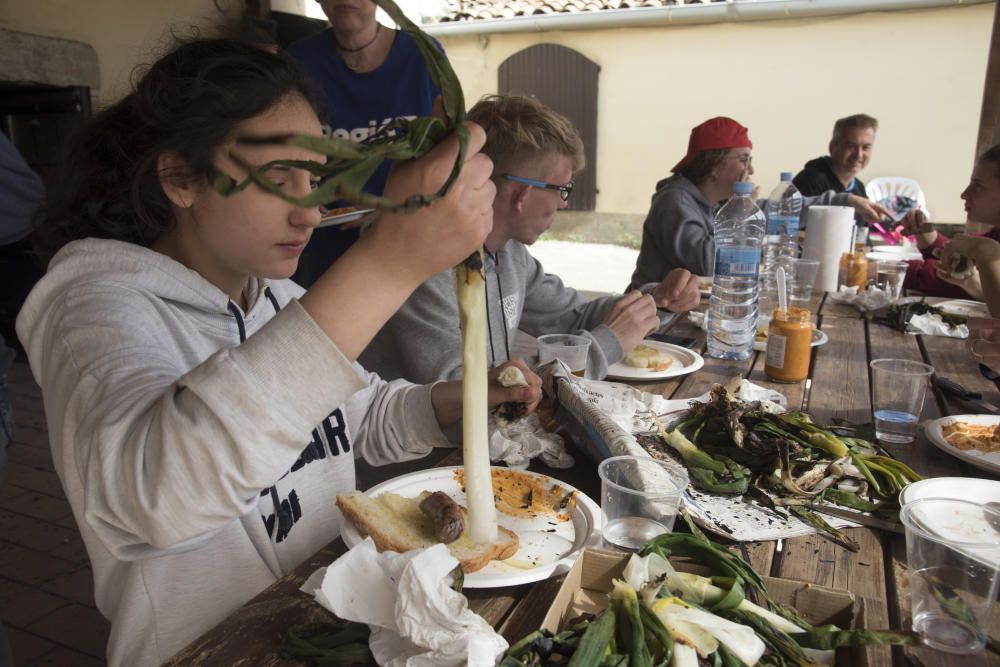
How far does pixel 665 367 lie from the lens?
2.38m

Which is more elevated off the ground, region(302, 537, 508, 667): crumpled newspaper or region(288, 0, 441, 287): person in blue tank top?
region(288, 0, 441, 287): person in blue tank top

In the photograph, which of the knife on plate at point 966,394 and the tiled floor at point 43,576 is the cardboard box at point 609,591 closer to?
the knife on plate at point 966,394

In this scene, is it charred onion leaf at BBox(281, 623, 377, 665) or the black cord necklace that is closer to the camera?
charred onion leaf at BBox(281, 623, 377, 665)

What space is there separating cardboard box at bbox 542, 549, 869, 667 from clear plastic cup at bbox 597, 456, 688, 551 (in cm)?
21

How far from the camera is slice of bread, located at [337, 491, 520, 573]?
45.1 inches

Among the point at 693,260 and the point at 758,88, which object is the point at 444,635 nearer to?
the point at 693,260

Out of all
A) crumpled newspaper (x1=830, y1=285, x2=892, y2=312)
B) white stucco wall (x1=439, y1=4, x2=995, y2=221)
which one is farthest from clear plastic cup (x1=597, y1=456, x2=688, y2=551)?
white stucco wall (x1=439, y1=4, x2=995, y2=221)

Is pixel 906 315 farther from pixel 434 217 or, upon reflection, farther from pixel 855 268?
pixel 434 217

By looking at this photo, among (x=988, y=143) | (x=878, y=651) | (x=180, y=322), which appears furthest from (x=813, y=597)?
(x=988, y=143)

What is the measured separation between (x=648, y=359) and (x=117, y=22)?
4723 millimetres

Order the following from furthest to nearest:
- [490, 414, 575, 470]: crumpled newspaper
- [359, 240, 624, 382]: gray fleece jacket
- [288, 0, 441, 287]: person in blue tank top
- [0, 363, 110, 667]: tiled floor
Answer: [288, 0, 441, 287]: person in blue tank top, [0, 363, 110, 667]: tiled floor, [359, 240, 624, 382]: gray fleece jacket, [490, 414, 575, 470]: crumpled newspaper

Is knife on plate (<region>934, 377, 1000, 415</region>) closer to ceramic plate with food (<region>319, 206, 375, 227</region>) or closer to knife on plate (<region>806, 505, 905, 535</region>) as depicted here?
knife on plate (<region>806, 505, 905, 535</region>)

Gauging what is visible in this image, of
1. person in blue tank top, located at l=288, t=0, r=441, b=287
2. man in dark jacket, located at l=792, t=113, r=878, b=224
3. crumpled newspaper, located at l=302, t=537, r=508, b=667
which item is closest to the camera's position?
crumpled newspaper, located at l=302, t=537, r=508, b=667

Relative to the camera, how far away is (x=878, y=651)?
874 mm
